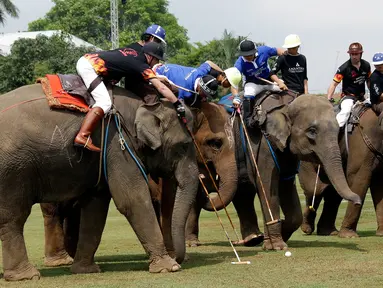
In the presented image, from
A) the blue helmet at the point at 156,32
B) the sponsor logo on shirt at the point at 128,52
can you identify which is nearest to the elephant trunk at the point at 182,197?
the sponsor logo on shirt at the point at 128,52

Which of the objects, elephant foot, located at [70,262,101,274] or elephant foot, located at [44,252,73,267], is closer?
elephant foot, located at [70,262,101,274]

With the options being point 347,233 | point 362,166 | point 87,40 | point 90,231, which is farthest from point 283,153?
point 87,40

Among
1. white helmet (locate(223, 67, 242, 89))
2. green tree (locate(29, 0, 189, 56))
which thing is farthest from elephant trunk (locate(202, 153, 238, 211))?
green tree (locate(29, 0, 189, 56))

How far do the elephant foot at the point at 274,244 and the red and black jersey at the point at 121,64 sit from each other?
404 cm

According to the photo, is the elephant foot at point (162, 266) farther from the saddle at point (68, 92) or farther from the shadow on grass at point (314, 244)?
the shadow on grass at point (314, 244)

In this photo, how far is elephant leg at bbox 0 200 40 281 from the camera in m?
12.9

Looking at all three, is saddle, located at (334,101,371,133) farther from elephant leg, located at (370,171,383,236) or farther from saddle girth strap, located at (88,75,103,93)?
saddle girth strap, located at (88,75,103,93)

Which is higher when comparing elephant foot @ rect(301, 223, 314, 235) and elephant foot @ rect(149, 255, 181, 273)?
elephant foot @ rect(149, 255, 181, 273)

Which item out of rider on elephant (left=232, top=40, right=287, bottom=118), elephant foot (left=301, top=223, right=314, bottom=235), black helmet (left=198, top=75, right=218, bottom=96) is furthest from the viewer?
elephant foot (left=301, top=223, right=314, bottom=235)

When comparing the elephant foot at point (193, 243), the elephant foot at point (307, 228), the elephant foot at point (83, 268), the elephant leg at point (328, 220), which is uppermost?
the elephant foot at point (83, 268)

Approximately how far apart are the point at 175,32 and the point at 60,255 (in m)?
109

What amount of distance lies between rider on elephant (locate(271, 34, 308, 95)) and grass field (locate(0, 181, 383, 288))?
2.91m

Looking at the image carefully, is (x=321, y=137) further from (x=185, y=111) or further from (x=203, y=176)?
(x=185, y=111)

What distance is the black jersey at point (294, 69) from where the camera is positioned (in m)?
18.4
